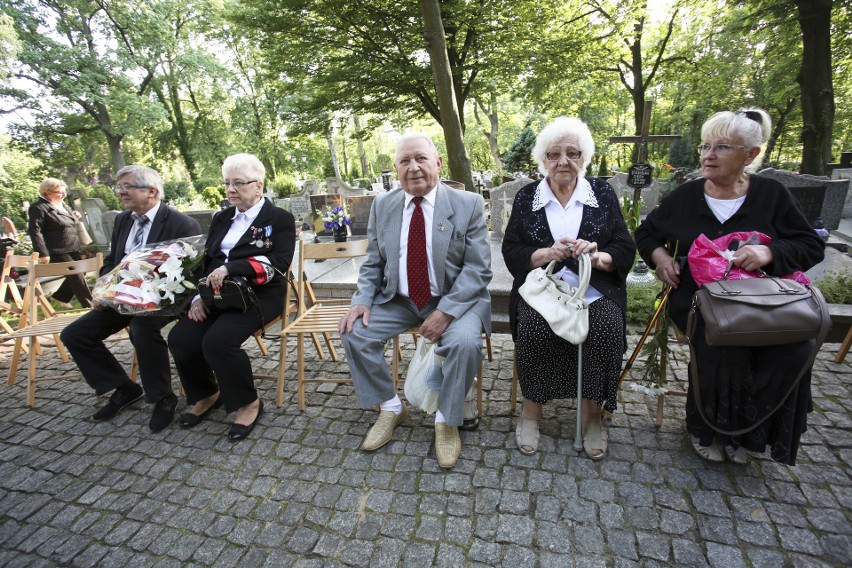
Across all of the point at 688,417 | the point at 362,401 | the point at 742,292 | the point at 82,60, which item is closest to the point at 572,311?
the point at 742,292

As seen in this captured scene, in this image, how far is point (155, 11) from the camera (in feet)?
62.7

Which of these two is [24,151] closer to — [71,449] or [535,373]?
[71,449]

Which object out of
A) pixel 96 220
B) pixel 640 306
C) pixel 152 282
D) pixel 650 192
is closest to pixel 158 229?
pixel 152 282

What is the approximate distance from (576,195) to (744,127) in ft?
2.75

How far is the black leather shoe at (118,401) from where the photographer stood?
315cm

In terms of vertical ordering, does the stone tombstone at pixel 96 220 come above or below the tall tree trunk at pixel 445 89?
below

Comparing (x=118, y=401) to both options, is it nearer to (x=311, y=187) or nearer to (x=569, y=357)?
(x=569, y=357)

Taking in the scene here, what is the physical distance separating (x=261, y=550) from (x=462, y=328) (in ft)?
4.95

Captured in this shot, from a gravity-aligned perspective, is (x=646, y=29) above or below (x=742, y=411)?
above

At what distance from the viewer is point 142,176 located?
313cm

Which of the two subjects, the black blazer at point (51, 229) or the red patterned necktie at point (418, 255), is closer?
the red patterned necktie at point (418, 255)

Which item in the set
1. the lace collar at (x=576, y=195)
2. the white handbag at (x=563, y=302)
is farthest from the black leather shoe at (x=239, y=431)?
the lace collar at (x=576, y=195)

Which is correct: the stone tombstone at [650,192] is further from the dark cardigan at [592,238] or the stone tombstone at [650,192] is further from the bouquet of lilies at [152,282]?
the bouquet of lilies at [152,282]

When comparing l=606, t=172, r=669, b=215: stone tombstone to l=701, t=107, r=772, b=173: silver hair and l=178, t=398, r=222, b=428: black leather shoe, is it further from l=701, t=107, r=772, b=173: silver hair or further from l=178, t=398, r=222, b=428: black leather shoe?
l=178, t=398, r=222, b=428: black leather shoe
